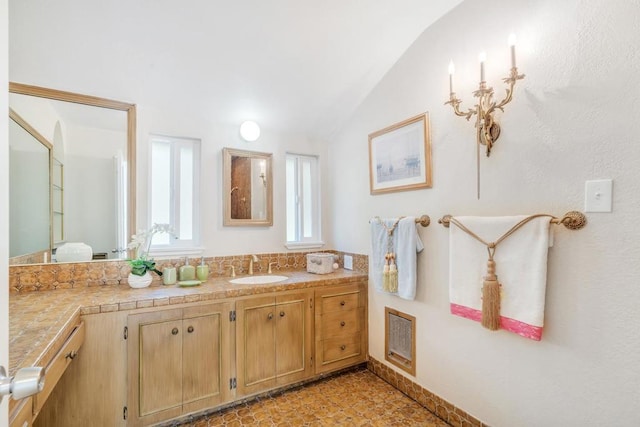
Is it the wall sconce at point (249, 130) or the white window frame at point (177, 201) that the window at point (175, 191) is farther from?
the wall sconce at point (249, 130)

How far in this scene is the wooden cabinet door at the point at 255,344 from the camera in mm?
1954

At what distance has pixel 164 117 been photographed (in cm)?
225

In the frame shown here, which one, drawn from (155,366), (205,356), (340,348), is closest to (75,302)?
(155,366)

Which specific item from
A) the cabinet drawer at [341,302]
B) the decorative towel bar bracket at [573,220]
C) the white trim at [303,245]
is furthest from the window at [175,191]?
the decorative towel bar bracket at [573,220]

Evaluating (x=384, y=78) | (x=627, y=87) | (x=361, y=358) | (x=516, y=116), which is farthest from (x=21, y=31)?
(x=361, y=358)

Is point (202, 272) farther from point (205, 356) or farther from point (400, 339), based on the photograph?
point (400, 339)

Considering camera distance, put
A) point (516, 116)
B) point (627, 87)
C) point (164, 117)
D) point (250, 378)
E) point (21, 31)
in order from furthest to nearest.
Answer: point (164, 117)
point (250, 378)
point (21, 31)
point (516, 116)
point (627, 87)

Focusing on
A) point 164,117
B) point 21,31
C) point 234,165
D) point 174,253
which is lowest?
point 174,253

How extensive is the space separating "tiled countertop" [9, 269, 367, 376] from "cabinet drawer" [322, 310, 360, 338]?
26cm

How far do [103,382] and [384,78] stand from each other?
2.68 metres

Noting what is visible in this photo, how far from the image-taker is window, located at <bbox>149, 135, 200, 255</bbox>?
2.27 metres

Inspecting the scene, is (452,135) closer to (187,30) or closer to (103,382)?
(187,30)

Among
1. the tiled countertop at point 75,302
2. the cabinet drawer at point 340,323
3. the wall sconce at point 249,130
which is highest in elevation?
the wall sconce at point 249,130

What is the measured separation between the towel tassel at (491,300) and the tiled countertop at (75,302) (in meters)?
1.09
